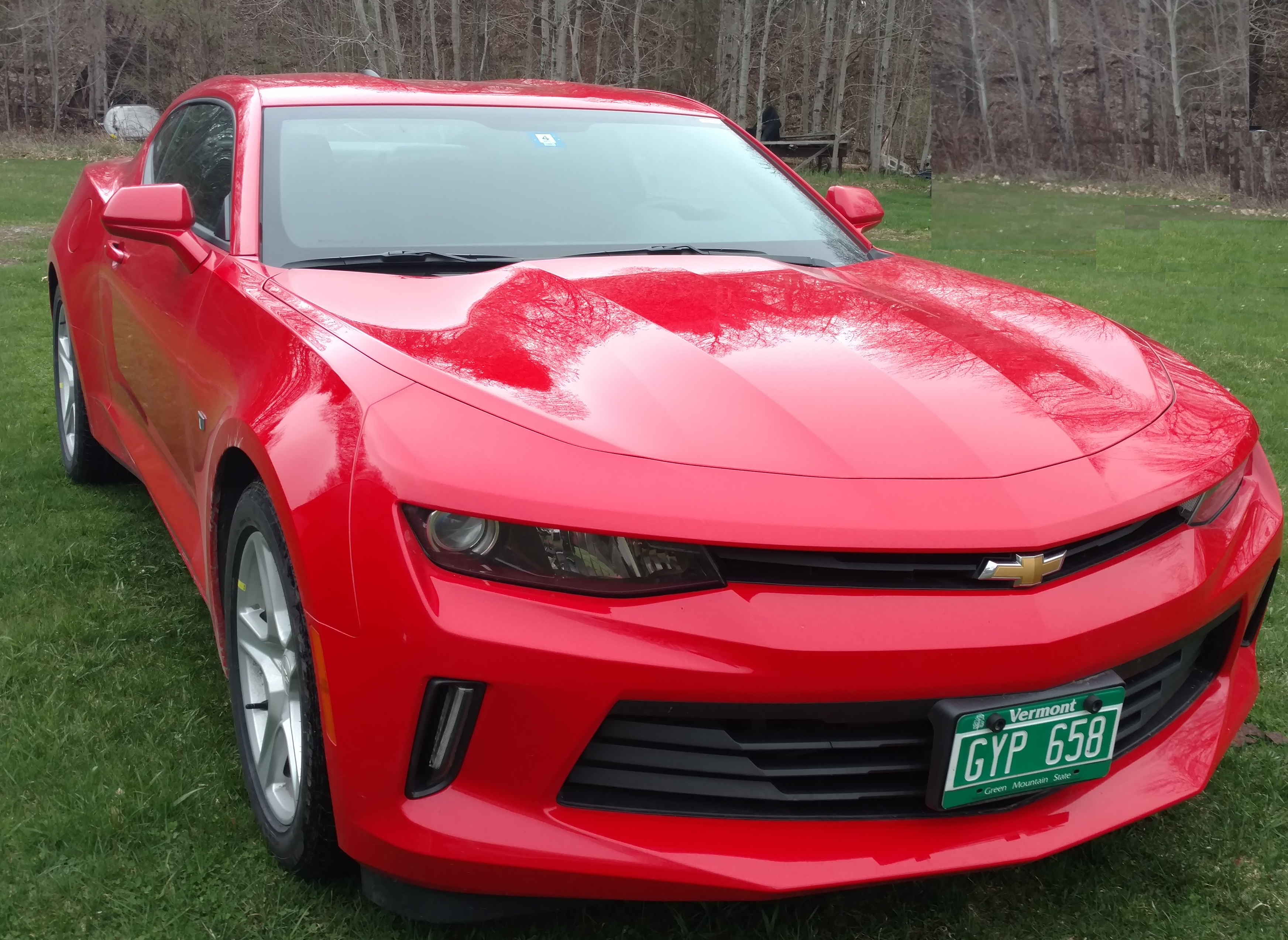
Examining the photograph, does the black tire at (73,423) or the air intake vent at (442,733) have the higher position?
the air intake vent at (442,733)

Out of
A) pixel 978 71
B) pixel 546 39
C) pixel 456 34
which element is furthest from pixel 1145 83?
pixel 456 34

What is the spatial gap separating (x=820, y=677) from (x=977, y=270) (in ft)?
34.8

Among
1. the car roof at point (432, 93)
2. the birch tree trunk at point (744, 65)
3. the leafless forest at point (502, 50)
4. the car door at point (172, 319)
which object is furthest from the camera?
the leafless forest at point (502, 50)

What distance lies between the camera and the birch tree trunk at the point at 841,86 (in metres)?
26.9

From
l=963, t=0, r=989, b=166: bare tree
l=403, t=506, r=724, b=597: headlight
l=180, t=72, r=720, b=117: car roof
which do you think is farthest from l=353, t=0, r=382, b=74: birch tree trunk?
l=403, t=506, r=724, b=597: headlight

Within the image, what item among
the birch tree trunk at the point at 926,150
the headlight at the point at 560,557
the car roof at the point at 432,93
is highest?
the car roof at the point at 432,93

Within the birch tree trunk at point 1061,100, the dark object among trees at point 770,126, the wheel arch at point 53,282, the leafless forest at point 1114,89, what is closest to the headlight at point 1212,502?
the wheel arch at point 53,282

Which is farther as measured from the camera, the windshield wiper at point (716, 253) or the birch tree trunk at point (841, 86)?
the birch tree trunk at point (841, 86)

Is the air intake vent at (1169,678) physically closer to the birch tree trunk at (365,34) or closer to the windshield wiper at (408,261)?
the windshield wiper at (408,261)

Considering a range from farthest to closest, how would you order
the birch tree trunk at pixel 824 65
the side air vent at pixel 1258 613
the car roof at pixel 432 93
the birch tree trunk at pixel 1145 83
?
the birch tree trunk at pixel 824 65
the birch tree trunk at pixel 1145 83
the car roof at pixel 432 93
the side air vent at pixel 1258 613

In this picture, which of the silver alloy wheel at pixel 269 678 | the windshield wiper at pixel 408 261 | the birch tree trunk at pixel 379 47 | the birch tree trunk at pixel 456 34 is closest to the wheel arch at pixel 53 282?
the windshield wiper at pixel 408 261

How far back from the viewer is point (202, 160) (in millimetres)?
3275

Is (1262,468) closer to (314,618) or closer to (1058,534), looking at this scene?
(1058,534)

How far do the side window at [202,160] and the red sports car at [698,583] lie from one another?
559 millimetres
